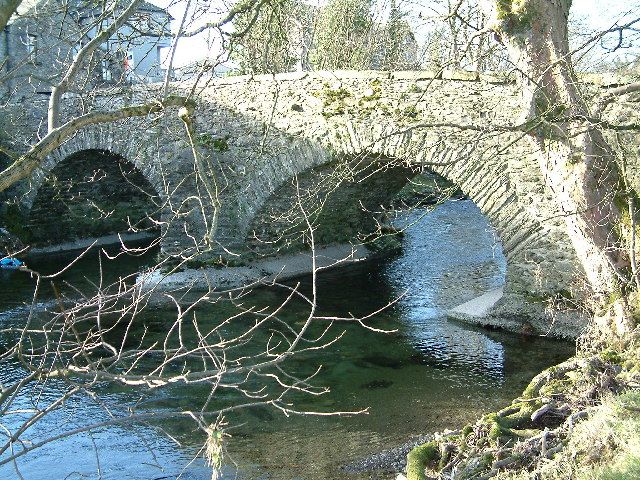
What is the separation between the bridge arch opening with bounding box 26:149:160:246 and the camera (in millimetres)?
14516

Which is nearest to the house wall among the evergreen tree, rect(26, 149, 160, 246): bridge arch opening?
rect(26, 149, 160, 246): bridge arch opening

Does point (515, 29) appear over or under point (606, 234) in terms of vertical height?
over

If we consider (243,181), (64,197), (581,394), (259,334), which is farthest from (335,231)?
(581,394)

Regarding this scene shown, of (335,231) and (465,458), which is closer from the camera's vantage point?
(465,458)

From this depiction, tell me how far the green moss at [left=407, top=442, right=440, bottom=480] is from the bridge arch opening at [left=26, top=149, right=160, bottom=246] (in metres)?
10.4

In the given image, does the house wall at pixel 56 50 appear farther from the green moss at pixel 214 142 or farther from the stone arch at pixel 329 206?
the stone arch at pixel 329 206

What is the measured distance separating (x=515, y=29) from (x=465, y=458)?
2.91 metres

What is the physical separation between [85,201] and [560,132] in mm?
11871

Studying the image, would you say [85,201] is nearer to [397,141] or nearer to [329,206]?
[329,206]

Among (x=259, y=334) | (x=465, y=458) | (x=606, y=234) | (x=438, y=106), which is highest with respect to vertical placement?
(x=438, y=106)

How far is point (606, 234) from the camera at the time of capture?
5445mm

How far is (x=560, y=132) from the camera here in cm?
512

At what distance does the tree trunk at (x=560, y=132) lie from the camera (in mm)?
5238

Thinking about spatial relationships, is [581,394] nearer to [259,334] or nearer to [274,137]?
[259,334]
